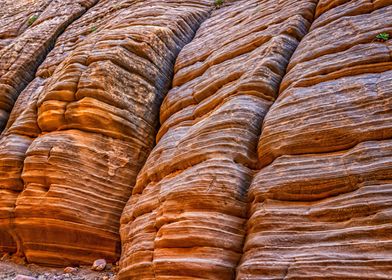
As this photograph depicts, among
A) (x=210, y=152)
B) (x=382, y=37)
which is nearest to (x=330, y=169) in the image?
(x=210, y=152)

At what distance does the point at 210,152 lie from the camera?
686 centimetres

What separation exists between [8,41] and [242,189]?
1344cm

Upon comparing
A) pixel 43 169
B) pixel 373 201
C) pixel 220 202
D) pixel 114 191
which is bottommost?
pixel 114 191

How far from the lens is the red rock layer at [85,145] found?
9.17 meters

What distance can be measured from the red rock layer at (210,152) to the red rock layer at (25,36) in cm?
603

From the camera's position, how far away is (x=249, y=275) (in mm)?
5203

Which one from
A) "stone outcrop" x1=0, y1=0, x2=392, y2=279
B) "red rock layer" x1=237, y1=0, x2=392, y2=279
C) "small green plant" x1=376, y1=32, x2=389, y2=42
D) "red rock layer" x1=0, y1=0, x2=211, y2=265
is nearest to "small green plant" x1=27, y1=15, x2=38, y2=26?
"stone outcrop" x1=0, y1=0, x2=392, y2=279

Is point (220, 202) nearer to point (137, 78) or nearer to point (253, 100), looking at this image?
point (253, 100)

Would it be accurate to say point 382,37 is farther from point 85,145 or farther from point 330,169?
point 85,145

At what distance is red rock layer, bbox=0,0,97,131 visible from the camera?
43.0 ft

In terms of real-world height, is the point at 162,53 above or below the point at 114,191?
above

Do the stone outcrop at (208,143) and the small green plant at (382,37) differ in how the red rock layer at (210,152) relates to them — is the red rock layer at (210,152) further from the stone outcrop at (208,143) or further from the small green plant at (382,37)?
the small green plant at (382,37)

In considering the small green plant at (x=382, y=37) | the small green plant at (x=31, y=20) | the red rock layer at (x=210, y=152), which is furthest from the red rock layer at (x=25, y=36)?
the small green plant at (x=382, y=37)

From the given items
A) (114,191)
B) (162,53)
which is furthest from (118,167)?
→ (162,53)
